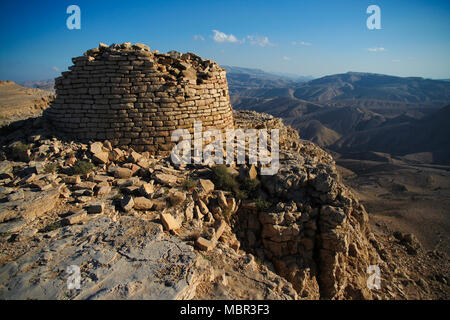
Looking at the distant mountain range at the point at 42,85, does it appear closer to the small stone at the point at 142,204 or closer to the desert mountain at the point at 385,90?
the small stone at the point at 142,204

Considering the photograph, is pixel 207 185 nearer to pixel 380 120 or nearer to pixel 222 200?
pixel 222 200

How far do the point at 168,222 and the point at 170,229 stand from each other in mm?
118

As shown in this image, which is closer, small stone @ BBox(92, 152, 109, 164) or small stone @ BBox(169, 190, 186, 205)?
small stone @ BBox(169, 190, 186, 205)

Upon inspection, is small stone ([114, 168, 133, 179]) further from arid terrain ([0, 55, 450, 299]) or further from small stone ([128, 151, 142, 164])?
small stone ([128, 151, 142, 164])

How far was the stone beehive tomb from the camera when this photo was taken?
5957 mm

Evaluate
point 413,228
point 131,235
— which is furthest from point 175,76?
point 413,228

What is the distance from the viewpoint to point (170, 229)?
3.82m

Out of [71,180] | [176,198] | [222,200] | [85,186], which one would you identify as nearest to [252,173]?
[222,200]

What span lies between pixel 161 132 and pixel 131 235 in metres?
3.16

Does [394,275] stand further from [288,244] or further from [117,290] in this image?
[117,290]

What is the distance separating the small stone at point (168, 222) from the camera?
12.4ft

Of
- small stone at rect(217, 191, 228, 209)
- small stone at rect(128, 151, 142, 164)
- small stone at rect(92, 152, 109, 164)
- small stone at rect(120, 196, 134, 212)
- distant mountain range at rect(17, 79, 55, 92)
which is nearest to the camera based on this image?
small stone at rect(120, 196, 134, 212)

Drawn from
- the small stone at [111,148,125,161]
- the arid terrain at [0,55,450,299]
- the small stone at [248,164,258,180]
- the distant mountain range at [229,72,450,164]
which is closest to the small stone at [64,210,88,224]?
the arid terrain at [0,55,450,299]

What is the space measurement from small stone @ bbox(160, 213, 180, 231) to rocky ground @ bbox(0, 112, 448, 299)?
0.06 feet
